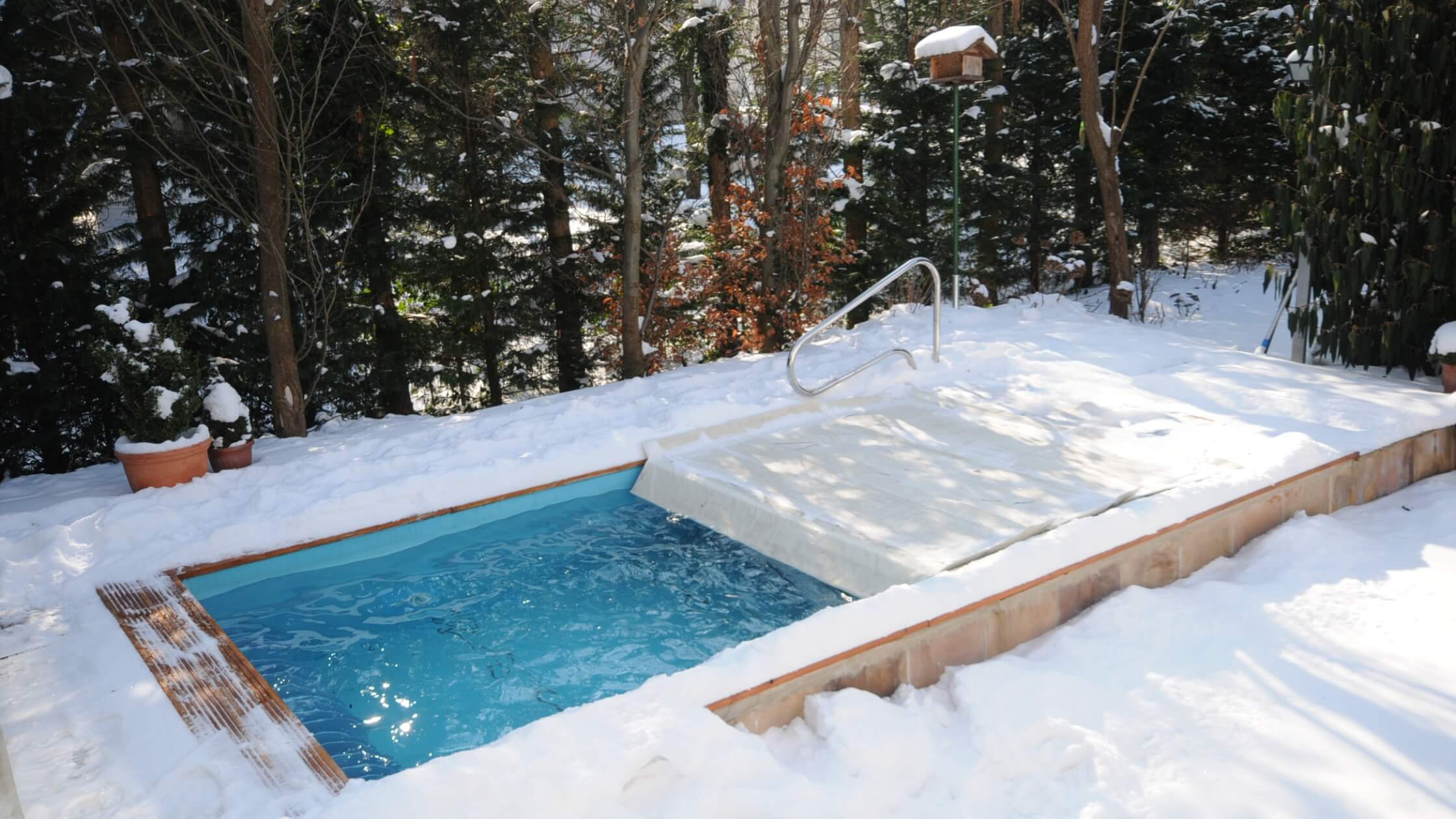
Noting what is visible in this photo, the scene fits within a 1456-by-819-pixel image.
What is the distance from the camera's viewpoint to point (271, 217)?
609 centimetres

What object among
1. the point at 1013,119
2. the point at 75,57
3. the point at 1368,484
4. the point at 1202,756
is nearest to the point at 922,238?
the point at 1013,119

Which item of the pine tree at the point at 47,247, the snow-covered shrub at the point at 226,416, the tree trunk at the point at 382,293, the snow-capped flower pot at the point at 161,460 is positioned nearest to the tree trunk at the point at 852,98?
the tree trunk at the point at 382,293

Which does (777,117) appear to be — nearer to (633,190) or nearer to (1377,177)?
(633,190)

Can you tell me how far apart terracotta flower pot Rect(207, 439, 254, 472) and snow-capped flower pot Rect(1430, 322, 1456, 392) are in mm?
6572

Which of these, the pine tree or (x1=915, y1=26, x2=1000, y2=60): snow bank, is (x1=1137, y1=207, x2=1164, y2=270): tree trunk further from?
the pine tree

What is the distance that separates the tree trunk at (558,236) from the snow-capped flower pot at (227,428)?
381cm

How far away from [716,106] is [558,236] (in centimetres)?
195

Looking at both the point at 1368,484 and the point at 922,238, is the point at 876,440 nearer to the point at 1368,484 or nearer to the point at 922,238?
the point at 1368,484

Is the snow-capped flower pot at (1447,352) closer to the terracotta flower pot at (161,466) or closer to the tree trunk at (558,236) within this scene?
the tree trunk at (558,236)

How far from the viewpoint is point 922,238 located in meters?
10.8

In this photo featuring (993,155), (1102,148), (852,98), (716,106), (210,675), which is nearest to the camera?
(210,675)

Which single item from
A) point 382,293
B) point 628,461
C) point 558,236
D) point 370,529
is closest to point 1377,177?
point 628,461

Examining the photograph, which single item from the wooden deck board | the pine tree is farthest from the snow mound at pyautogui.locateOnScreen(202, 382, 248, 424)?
the pine tree

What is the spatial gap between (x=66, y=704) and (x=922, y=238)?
9218mm
